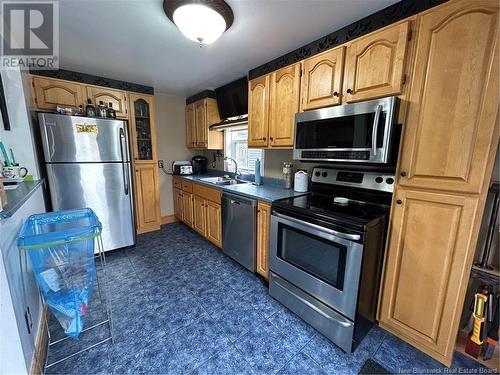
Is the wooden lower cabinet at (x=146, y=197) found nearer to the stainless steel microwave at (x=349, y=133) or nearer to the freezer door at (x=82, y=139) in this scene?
the freezer door at (x=82, y=139)

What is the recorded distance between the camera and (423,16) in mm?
1196

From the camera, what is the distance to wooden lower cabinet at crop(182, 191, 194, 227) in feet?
10.9

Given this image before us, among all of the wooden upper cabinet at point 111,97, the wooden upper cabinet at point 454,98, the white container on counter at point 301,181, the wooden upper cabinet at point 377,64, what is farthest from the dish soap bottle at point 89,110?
the wooden upper cabinet at point 454,98

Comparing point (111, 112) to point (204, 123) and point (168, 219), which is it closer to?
point (204, 123)

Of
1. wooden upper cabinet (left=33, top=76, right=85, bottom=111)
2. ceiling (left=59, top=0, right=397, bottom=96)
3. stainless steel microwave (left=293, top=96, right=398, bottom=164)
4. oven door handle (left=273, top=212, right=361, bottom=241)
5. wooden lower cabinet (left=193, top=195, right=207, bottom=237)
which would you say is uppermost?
ceiling (left=59, top=0, right=397, bottom=96)

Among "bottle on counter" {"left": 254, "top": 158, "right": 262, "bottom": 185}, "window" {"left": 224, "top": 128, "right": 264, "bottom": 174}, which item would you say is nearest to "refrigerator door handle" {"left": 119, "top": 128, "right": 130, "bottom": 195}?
"window" {"left": 224, "top": 128, "right": 264, "bottom": 174}

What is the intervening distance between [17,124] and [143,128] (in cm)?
Answer: 148

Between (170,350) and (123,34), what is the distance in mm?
2483

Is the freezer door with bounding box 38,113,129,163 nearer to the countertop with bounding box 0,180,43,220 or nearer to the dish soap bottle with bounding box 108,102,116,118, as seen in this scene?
the dish soap bottle with bounding box 108,102,116,118

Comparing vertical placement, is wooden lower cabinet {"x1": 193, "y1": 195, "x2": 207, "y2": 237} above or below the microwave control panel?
below

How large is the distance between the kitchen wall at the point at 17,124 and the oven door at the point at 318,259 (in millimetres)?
2320

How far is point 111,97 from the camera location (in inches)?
113

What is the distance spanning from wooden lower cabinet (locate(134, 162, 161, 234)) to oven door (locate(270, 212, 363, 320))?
7.65ft

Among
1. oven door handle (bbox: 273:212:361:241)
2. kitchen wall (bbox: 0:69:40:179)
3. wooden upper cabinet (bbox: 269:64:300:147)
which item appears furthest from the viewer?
wooden upper cabinet (bbox: 269:64:300:147)
